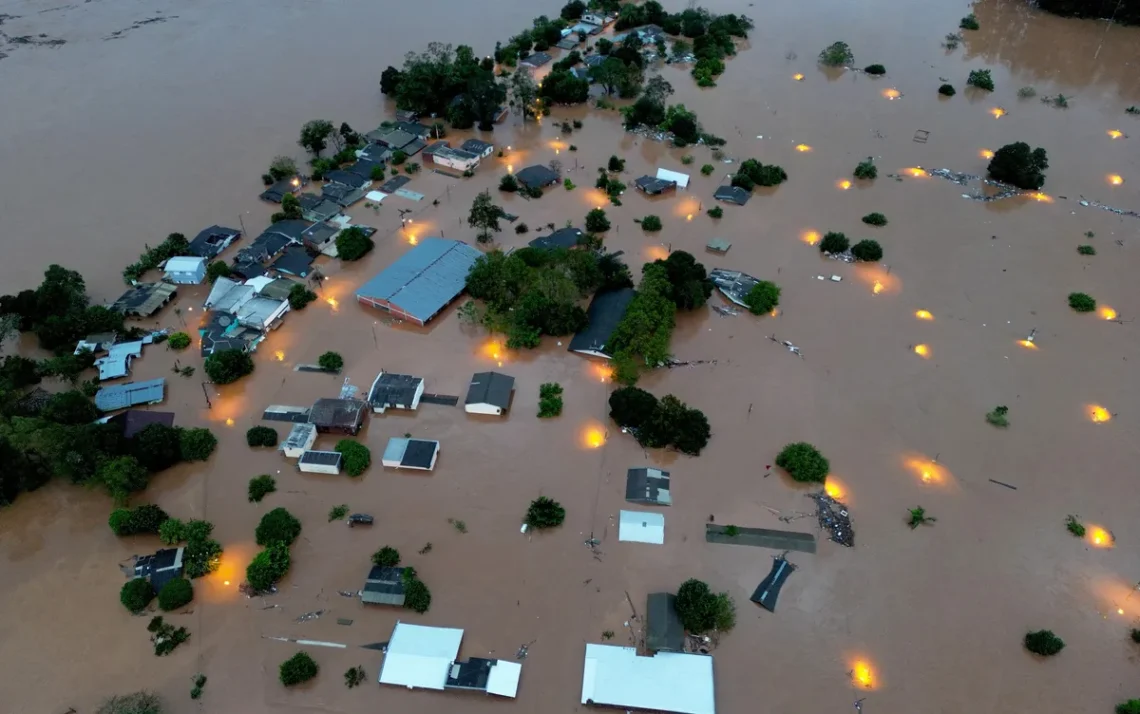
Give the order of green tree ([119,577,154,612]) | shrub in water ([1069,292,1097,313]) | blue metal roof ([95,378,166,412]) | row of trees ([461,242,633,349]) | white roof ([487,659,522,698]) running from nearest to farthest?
white roof ([487,659,522,698])
green tree ([119,577,154,612])
blue metal roof ([95,378,166,412])
row of trees ([461,242,633,349])
shrub in water ([1069,292,1097,313])

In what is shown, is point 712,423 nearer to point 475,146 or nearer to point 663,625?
point 663,625

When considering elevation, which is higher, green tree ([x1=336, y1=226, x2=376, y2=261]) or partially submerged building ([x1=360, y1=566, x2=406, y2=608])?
green tree ([x1=336, y1=226, x2=376, y2=261])

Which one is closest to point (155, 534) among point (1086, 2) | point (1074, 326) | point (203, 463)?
point (203, 463)

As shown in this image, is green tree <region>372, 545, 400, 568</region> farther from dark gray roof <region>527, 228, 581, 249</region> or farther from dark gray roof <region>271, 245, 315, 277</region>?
dark gray roof <region>527, 228, 581, 249</region>

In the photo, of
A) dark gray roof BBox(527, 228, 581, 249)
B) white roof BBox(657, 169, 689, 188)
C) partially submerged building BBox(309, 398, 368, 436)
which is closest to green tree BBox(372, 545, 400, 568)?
partially submerged building BBox(309, 398, 368, 436)

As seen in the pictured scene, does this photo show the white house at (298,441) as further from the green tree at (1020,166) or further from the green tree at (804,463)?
the green tree at (1020,166)

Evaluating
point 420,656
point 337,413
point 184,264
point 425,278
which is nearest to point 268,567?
point 420,656
